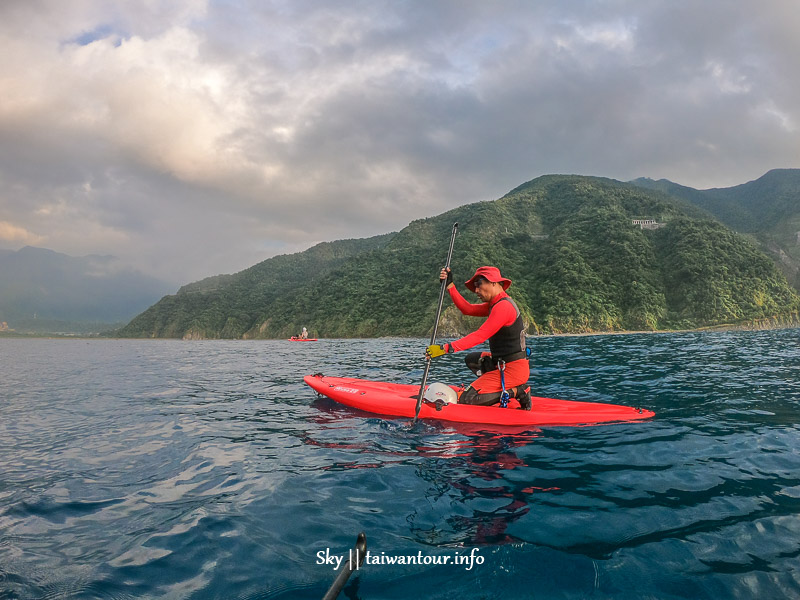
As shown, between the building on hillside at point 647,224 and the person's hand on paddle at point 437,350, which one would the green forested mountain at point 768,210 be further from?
the person's hand on paddle at point 437,350

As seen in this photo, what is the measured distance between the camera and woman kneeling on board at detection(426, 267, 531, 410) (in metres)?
8.23

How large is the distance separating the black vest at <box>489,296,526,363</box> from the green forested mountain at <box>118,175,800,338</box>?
2891 inches

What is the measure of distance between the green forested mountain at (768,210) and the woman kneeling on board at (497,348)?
15371 centimetres

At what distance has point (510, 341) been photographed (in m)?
8.63

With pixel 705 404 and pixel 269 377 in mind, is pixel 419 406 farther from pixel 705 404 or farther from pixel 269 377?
pixel 269 377

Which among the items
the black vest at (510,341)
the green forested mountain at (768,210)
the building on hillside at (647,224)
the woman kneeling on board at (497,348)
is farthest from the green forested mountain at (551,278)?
the black vest at (510,341)

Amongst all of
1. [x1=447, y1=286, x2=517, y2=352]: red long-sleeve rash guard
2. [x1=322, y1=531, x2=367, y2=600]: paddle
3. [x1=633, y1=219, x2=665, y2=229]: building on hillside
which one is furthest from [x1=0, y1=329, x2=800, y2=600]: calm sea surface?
[x1=633, y1=219, x2=665, y2=229]: building on hillside

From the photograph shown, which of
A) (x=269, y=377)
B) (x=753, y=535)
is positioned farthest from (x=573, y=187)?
(x=753, y=535)

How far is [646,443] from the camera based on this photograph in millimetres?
6789

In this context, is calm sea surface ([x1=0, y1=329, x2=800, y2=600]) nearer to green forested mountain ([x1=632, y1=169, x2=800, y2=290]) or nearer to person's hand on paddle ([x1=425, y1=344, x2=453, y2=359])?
person's hand on paddle ([x1=425, y1=344, x2=453, y2=359])

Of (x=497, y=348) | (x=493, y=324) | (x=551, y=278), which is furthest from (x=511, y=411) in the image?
(x=551, y=278)

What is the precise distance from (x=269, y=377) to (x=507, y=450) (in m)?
14.2

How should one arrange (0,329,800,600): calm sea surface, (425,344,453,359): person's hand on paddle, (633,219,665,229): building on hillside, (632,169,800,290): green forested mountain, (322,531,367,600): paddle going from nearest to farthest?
(322,531,367,600): paddle → (0,329,800,600): calm sea surface → (425,344,453,359): person's hand on paddle → (633,219,665,229): building on hillside → (632,169,800,290): green forested mountain

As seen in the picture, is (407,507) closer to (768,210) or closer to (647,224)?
(647,224)
